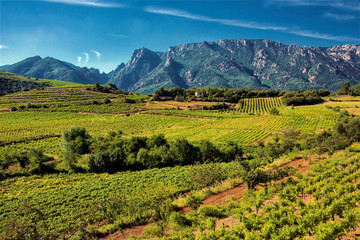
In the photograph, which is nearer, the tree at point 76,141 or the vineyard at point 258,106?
the tree at point 76,141

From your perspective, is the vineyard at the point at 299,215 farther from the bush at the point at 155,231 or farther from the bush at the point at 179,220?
the bush at the point at 155,231

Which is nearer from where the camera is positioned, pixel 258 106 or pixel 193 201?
pixel 193 201

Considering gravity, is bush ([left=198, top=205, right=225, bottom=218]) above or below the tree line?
below

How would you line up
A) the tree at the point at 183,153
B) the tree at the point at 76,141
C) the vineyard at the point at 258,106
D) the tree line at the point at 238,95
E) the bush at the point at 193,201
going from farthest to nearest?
the tree line at the point at 238,95 → the vineyard at the point at 258,106 → the tree at the point at 76,141 → the tree at the point at 183,153 → the bush at the point at 193,201

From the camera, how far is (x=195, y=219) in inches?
617

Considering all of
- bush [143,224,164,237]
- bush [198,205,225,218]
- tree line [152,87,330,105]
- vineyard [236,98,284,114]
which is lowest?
bush [143,224,164,237]

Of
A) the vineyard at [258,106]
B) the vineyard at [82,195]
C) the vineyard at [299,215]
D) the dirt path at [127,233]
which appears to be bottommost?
the vineyard at [82,195]

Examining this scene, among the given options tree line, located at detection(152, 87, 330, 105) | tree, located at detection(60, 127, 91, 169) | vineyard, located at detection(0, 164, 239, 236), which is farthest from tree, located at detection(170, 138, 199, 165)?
tree line, located at detection(152, 87, 330, 105)

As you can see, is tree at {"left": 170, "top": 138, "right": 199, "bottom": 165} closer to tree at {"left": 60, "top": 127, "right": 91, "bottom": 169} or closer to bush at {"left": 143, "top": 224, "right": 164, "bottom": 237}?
tree at {"left": 60, "top": 127, "right": 91, "bottom": 169}

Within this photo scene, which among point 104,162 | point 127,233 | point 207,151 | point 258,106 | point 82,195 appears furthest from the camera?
point 258,106

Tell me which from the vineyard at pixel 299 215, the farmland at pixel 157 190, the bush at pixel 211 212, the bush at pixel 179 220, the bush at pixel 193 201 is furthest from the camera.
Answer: the bush at pixel 193 201

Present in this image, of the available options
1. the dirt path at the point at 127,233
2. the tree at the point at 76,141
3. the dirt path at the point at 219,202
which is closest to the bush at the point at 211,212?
the dirt path at the point at 219,202

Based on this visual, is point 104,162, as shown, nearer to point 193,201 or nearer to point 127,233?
point 127,233

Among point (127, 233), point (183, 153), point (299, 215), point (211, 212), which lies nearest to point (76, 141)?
point (183, 153)
